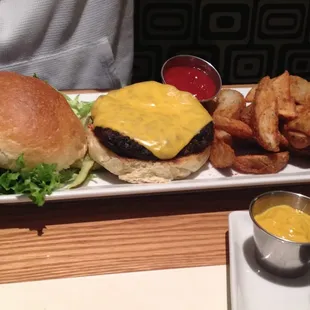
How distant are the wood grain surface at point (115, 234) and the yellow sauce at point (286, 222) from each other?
19cm

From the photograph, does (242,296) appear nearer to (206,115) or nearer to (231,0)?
(206,115)

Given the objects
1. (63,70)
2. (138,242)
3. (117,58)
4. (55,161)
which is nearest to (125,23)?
(117,58)

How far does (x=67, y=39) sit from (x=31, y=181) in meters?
0.98

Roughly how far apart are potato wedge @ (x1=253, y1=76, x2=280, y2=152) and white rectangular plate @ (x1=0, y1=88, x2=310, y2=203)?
117 mm

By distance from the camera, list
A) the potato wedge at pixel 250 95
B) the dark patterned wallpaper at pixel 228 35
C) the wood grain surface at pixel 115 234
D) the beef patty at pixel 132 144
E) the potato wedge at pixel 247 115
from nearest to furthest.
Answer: the wood grain surface at pixel 115 234 → the beef patty at pixel 132 144 → the potato wedge at pixel 247 115 → the potato wedge at pixel 250 95 → the dark patterned wallpaper at pixel 228 35

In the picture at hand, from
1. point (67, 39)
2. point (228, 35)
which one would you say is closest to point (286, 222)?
point (67, 39)

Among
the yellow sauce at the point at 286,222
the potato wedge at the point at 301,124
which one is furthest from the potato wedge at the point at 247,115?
the yellow sauce at the point at 286,222

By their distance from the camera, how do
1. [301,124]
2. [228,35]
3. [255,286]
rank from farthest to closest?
[228,35]
[301,124]
[255,286]

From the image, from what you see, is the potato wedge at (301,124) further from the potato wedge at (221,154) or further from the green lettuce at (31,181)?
the green lettuce at (31,181)

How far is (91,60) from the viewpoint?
2.56 meters

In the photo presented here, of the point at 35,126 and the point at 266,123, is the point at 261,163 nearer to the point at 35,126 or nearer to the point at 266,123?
the point at 266,123

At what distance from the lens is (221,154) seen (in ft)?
6.29

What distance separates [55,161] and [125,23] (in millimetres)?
1080

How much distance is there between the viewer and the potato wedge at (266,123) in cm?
190
